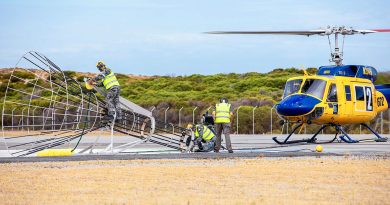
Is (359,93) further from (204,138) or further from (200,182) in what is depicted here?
(200,182)

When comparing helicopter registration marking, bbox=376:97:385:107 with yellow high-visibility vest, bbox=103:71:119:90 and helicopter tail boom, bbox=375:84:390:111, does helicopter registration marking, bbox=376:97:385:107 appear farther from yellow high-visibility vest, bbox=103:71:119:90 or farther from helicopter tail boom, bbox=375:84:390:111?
yellow high-visibility vest, bbox=103:71:119:90

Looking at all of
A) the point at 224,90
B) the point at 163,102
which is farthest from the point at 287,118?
the point at 224,90

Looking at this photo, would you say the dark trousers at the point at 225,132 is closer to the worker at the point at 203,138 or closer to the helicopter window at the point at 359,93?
the worker at the point at 203,138

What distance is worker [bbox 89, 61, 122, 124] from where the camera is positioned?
73.8 feet

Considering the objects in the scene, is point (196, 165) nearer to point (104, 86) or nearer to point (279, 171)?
point (279, 171)

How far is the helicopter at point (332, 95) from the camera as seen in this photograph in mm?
29078

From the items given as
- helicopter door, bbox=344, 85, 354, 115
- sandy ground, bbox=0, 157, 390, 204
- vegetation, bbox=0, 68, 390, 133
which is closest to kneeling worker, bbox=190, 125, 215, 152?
sandy ground, bbox=0, 157, 390, 204

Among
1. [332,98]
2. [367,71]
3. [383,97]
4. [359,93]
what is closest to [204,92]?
[383,97]

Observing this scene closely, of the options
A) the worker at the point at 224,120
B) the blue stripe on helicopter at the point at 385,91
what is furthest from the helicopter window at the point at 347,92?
the worker at the point at 224,120

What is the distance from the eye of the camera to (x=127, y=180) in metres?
15.5

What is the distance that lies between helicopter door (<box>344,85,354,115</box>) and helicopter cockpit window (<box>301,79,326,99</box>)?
4.03ft

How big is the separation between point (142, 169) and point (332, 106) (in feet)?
43.9

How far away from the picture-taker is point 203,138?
988 inches

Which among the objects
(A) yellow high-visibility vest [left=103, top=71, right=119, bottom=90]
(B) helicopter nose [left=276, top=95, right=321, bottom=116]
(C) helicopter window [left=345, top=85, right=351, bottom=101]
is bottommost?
(B) helicopter nose [left=276, top=95, right=321, bottom=116]
